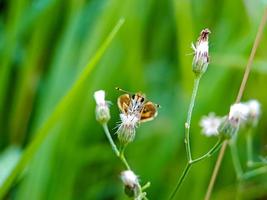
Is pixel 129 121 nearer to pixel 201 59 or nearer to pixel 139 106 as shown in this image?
pixel 139 106

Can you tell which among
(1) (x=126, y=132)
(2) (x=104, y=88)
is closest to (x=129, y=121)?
(1) (x=126, y=132)

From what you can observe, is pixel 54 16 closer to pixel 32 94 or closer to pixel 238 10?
pixel 32 94

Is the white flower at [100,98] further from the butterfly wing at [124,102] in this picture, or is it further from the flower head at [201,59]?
the flower head at [201,59]

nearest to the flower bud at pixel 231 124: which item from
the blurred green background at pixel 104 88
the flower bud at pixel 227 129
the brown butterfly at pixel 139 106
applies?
the flower bud at pixel 227 129

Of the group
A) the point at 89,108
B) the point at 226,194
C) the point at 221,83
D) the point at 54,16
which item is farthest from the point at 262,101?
the point at 54,16

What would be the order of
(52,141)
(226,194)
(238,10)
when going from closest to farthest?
(52,141)
(226,194)
(238,10)

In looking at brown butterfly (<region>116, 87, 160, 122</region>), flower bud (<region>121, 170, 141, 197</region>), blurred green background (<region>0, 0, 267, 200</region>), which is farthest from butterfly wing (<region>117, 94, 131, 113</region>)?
blurred green background (<region>0, 0, 267, 200</region>)
